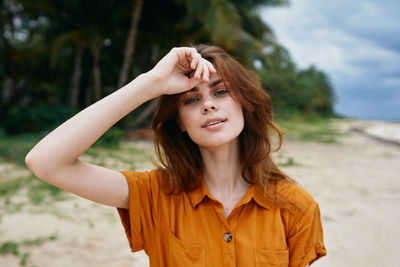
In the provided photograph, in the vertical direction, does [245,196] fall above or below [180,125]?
below

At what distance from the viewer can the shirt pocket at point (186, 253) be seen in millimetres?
1477

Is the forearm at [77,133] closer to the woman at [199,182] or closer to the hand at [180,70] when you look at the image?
the woman at [199,182]

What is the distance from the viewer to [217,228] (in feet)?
4.96

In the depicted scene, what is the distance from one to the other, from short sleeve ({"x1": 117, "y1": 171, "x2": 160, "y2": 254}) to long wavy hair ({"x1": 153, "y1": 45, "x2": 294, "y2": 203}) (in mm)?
89

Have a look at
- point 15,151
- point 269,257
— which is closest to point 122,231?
point 269,257

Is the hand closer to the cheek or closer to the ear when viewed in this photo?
the cheek

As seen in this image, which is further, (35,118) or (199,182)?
(35,118)

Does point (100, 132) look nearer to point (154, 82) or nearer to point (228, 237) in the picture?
Result: point (154, 82)

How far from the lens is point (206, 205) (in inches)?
62.7

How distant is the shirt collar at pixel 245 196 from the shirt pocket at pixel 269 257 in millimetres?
197

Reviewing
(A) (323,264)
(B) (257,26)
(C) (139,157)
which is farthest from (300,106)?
(A) (323,264)

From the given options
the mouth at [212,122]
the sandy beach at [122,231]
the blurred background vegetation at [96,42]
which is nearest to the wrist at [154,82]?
the mouth at [212,122]

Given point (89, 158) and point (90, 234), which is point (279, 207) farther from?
point (89, 158)

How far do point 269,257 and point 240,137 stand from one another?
2.26 ft
